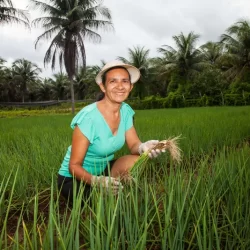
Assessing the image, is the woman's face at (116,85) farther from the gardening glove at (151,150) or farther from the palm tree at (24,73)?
the palm tree at (24,73)

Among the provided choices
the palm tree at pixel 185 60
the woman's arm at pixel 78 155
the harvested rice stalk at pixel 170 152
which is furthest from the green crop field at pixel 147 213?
the palm tree at pixel 185 60

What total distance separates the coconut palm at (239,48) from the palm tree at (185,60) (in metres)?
2.69

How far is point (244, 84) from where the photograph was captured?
66.6ft

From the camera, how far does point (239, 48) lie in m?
21.1

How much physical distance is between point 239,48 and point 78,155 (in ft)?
72.2

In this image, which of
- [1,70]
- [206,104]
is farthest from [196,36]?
[1,70]

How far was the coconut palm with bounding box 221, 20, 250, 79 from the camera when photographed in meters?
20.7

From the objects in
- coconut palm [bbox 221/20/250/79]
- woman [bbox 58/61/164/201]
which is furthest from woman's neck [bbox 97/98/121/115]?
coconut palm [bbox 221/20/250/79]

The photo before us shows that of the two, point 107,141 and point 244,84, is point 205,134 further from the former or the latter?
point 244,84

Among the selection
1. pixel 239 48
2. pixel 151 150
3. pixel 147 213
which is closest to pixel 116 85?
pixel 151 150

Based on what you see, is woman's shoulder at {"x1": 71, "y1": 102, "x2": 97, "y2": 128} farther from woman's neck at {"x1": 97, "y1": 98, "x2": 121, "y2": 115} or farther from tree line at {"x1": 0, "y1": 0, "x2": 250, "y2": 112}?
tree line at {"x1": 0, "y1": 0, "x2": 250, "y2": 112}

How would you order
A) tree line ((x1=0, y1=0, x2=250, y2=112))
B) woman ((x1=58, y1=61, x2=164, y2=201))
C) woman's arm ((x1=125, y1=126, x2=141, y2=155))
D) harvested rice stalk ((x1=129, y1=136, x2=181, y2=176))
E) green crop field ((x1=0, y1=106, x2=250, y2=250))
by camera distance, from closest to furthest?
green crop field ((x1=0, y1=106, x2=250, y2=250)) < harvested rice stalk ((x1=129, y1=136, x2=181, y2=176)) < woman ((x1=58, y1=61, x2=164, y2=201)) < woman's arm ((x1=125, y1=126, x2=141, y2=155)) < tree line ((x1=0, y1=0, x2=250, y2=112))

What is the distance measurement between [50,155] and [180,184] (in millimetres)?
1545

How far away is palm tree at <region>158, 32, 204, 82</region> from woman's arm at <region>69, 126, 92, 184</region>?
917 inches
